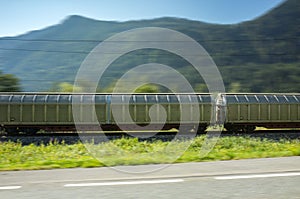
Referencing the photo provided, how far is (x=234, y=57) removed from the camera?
395 ft

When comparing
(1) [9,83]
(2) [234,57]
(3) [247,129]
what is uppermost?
(2) [234,57]

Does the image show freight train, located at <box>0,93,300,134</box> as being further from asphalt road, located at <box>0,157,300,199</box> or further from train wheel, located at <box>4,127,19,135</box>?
asphalt road, located at <box>0,157,300,199</box>

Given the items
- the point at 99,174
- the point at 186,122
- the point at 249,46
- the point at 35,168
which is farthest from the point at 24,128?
the point at 249,46

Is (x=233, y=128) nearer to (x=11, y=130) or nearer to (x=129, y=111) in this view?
(x=129, y=111)

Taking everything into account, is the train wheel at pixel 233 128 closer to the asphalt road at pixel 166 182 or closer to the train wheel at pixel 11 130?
the train wheel at pixel 11 130

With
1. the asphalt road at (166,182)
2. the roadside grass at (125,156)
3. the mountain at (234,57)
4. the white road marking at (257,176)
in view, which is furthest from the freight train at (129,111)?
the mountain at (234,57)

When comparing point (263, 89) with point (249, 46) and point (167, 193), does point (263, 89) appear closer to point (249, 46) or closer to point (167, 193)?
point (249, 46)

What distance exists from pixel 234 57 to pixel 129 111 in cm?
10230

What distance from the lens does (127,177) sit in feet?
23.0

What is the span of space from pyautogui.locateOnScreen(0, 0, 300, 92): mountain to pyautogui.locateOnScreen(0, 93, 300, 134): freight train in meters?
60.6

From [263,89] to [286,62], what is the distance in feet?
104

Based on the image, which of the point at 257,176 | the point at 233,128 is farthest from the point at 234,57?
the point at 257,176

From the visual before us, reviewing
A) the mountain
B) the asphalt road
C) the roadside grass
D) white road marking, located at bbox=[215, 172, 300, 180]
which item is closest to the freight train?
the roadside grass

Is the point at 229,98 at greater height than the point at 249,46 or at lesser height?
lesser
